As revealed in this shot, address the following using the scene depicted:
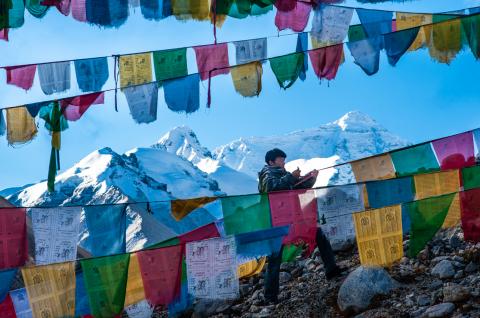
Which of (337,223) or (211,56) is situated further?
(211,56)

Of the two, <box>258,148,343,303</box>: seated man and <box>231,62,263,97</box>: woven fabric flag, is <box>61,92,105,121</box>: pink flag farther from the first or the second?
<box>258,148,343,303</box>: seated man

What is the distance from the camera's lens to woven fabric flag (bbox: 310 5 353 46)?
14383mm

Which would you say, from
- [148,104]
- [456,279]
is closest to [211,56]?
[148,104]

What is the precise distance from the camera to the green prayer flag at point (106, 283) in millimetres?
9789

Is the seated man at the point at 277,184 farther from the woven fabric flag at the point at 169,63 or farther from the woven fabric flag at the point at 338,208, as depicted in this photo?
the woven fabric flag at the point at 169,63

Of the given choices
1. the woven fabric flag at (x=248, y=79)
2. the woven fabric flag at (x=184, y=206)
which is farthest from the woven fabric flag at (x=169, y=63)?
the woven fabric flag at (x=184, y=206)

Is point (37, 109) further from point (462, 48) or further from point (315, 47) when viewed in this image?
point (462, 48)

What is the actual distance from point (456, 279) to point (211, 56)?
21.9 ft

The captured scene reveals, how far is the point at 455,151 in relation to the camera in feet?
40.6

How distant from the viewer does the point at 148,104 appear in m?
14.0

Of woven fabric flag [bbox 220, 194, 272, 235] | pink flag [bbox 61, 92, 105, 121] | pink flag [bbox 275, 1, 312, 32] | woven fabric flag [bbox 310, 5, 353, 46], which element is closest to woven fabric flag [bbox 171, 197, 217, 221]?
woven fabric flag [bbox 220, 194, 272, 235]

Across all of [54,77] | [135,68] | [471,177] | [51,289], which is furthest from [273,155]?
[54,77]

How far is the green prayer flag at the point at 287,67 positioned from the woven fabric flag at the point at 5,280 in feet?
21.0

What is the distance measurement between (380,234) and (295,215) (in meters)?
1.18
